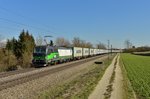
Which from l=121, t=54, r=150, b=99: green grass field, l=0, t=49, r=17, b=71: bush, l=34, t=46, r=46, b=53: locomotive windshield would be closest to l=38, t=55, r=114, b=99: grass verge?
l=121, t=54, r=150, b=99: green grass field

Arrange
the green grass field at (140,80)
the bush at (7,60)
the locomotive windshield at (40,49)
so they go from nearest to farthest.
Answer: the green grass field at (140,80), the bush at (7,60), the locomotive windshield at (40,49)

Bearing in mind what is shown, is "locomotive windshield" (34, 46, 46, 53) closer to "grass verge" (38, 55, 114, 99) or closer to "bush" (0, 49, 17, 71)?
"bush" (0, 49, 17, 71)

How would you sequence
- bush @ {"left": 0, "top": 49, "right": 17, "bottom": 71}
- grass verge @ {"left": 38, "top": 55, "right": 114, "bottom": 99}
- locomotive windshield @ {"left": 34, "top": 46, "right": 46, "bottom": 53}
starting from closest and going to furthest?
grass verge @ {"left": 38, "top": 55, "right": 114, "bottom": 99}, bush @ {"left": 0, "top": 49, "right": 17, "bottom": 71}, locomotive windshield @ {"left": 34, "top": 46, "right": 46, "bottom": 53}

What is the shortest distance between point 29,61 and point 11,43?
21534 millimetres

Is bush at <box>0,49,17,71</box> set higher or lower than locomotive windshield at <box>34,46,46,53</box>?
lower

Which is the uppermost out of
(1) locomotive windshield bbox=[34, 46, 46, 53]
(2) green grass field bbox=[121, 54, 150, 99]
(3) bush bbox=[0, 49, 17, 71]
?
(1) locomotive windshield bbox=[34, 46, 46, 53]

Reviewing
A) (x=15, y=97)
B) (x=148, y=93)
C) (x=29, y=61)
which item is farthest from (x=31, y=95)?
(x=29, y=61)

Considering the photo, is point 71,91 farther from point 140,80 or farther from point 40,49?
point 40,49

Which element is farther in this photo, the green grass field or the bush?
the bush

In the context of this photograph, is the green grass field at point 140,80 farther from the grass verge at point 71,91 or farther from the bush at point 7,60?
the bush at point 7,60

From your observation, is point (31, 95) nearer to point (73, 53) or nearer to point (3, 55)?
point (3, 55)

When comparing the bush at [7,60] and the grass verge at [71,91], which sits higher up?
the bush at [7,60]

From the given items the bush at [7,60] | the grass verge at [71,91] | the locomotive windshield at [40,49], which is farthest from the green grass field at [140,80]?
the bush at [7,60]

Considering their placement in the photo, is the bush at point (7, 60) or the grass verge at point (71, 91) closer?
the grass verge at point (71, 91)
